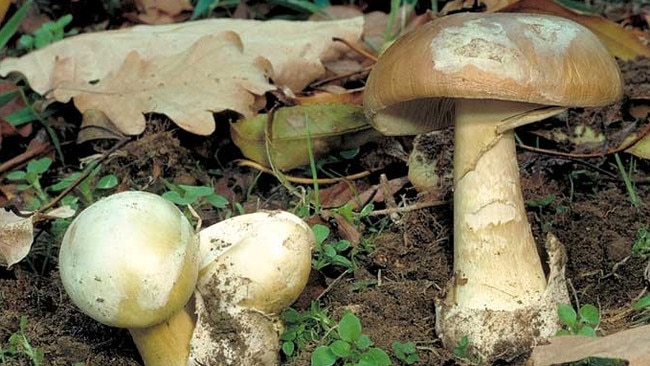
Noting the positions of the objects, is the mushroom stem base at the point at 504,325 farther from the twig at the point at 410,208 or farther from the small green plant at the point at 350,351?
the twig at the point at 410,208

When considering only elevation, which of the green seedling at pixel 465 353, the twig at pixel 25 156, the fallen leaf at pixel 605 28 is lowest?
the twig at pixel 25 156

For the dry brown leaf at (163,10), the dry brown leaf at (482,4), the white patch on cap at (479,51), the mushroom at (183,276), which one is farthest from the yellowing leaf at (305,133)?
the dry brown leaf at (163,10)

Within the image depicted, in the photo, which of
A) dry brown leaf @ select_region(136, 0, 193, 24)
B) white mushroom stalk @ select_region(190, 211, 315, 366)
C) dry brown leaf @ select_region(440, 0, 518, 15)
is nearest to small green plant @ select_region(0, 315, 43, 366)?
white mushroom stalk @ select_region(190, 211, 315, 366)

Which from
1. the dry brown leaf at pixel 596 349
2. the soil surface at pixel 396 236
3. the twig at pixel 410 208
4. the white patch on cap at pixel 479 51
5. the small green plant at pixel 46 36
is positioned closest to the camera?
the dry brown leaf at pixel 596 349

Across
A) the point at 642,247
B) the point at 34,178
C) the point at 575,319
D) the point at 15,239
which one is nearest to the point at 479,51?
the point at 575,319

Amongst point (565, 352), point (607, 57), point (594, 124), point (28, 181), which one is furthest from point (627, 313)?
point (28, 181)

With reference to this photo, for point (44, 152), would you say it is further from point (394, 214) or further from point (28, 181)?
point (394, 214)

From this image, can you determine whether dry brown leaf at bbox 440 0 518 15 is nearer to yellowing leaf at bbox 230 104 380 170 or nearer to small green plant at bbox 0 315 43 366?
yellowing leaf at bbox 230 104 380 170
